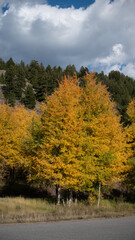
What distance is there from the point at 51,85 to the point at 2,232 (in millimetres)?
63339

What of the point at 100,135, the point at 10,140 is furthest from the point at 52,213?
the point at 10,140

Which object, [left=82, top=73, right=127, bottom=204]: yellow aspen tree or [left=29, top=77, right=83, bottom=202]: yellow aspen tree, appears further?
[left=82, top=73, right=127, bottom=204]: yellow aspen tree

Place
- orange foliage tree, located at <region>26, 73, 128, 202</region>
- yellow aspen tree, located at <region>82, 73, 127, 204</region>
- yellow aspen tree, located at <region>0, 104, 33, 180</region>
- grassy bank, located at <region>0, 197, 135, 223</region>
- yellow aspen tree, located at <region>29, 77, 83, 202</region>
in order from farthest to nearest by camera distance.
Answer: yellow aspen tree, located at <region>0, 104, 33, 180</region>, yellow aspen tree, located at <region>82, 73, 127, 204</region>, orange foliage tree, located at <region>26, 73, 128, 202</region>, yellow aspen tree, located at <region>29, 77, 83, 202</region>, grassy bank, located at <region>0, 197, 135, 223</region>

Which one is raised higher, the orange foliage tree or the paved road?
the orange foliage tree

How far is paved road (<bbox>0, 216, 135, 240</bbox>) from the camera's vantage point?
19.8 ft

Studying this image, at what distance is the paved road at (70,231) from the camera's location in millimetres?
6027

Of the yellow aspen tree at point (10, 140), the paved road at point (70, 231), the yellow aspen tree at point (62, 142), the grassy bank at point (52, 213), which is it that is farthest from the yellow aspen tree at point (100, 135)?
the yellow aspen tree at point (10, 140)

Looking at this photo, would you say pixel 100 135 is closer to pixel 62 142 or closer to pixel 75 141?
pixel 75 141

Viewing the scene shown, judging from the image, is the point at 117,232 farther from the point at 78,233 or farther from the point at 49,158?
the point at 49,158

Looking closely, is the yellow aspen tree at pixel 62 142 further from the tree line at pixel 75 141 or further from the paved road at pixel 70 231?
the paved road at pixel 70 231

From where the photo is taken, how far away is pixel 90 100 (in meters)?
16.0

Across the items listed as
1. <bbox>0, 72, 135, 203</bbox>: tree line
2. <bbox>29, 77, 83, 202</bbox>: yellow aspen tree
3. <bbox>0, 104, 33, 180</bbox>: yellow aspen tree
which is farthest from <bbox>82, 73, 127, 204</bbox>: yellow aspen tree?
<bbox>0, 104, 33, 180</bbox>: yellow aspen tree

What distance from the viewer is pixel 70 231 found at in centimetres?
665

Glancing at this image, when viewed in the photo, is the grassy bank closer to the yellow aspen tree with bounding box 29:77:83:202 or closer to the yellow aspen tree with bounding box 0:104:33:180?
the yellow aspen tree with bounding box 29:77:83:202
